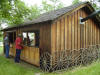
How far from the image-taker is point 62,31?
6.60 m

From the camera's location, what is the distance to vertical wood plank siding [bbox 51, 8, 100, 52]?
627 centimetres

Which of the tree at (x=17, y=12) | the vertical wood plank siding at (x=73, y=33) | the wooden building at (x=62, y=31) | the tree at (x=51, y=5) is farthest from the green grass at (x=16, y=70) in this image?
the tree at (x=51, y=5)

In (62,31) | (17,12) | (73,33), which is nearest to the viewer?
(62,31)

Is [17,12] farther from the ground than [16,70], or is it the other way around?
[17,12]

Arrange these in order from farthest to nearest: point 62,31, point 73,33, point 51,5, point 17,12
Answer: point 51,5 → point 17,12 → point 73,33 → point 62,31

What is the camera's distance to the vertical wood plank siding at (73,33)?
6.27 meters

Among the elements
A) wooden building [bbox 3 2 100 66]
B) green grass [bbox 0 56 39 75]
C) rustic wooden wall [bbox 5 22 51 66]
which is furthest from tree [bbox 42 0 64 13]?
green grass [bbox 0 56 39 75]

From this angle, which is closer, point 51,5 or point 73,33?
point 73,33

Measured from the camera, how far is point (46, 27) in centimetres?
635

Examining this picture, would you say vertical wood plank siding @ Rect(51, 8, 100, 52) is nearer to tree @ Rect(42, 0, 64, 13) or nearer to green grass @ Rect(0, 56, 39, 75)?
green grass @ Rect(0, 56, 39, 75)

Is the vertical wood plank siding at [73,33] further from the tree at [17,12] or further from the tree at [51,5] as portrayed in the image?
the tree at [51,5]

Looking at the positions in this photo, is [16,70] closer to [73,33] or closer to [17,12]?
[73,33]

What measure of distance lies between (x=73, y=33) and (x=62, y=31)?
3.37 ft

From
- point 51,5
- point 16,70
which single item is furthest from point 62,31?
point 51,5
